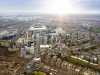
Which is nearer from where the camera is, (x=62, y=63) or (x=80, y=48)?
(x=62, y=63)

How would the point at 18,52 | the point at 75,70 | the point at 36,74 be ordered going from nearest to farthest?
1. the point at 36,74
2. the point at 75,70
3. the point at 18,52

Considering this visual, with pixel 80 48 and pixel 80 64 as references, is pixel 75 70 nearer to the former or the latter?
pixel 80 64

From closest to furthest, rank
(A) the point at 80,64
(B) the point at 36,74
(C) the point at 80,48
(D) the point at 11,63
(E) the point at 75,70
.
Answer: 1. (B) the point at 36,74
2. (E) the point at 75,70
3. (A) the point at 80,64
4. (D) the point at 11,63
5. (C) the point at 80,48

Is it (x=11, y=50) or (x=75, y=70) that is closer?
(x=75, y=70)

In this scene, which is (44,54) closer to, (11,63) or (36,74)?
(11,63)

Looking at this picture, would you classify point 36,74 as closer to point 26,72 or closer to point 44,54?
point 26,72

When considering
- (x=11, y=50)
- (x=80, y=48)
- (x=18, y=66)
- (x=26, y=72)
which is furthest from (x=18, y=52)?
(x=80, y=48)

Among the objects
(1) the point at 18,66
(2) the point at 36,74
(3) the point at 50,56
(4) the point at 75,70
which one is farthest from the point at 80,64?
(1) the point at 18,66

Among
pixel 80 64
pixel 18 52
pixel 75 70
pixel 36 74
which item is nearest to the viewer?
pixel 36 74

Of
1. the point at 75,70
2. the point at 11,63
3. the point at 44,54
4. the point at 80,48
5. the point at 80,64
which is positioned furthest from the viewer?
the point at 80,48
